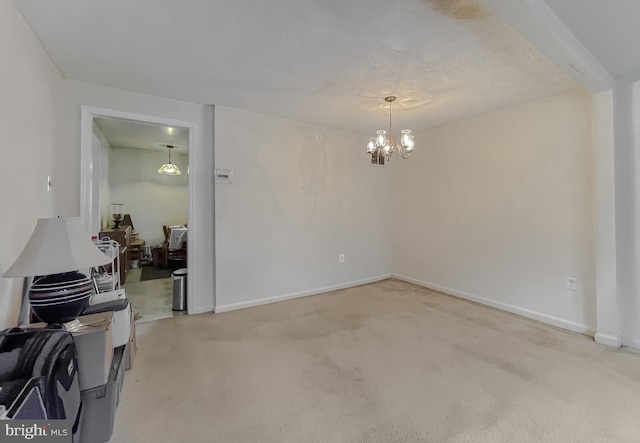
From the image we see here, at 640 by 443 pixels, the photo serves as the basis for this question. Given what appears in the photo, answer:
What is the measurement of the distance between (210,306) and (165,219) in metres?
4.31

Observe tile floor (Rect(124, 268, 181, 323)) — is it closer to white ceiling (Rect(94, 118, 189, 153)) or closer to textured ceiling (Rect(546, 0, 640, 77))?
white ceiling (Rect(94, 118, 189, 153))

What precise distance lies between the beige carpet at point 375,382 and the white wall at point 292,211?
71 centimetres

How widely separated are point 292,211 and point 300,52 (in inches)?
82.3

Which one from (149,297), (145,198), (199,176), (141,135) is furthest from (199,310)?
(145,198)

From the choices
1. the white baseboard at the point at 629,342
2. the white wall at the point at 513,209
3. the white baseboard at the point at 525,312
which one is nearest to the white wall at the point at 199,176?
the white wall at the point at 513,209

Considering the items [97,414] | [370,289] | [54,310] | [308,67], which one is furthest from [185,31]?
[370,289]

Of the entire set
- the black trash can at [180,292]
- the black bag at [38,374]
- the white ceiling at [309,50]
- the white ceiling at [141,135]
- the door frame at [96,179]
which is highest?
the white ceiling at [141,135]

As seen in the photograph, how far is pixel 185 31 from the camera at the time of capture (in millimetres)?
1963

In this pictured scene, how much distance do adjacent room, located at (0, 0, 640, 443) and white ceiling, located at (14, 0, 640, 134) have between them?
0.06 feet

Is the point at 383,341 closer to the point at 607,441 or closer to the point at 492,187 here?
the point at 607,441

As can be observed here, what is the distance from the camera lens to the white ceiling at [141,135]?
4.39 metres

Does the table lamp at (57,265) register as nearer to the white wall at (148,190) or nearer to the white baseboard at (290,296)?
the white baseboard at (290,296)

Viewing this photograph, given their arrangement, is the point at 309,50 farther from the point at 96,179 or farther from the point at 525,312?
the point at 525,312

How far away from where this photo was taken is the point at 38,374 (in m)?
0.99
